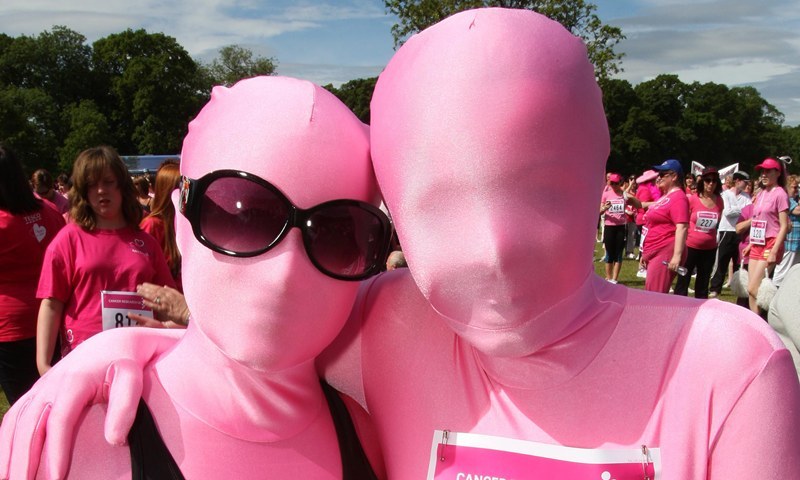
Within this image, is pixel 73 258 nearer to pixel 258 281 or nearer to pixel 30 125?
pixel 258 281

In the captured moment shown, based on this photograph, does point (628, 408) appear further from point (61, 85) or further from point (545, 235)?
point (61, 85)

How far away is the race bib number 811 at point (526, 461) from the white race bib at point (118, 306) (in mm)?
2183

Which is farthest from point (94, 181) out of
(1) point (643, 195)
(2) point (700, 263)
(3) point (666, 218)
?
(1) point (643, 195)

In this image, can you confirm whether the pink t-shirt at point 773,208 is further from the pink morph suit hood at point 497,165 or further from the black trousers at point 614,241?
the pink morph suit hood at point 497,165

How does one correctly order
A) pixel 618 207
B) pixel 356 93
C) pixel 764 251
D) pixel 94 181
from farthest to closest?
pixel 356 93, pixel 618 207, pixel 764 251, pixel 94 181

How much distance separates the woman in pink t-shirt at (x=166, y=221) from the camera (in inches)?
151

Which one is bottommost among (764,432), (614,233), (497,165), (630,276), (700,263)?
(630,276)

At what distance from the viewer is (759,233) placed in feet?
23.9

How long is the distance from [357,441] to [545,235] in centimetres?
65

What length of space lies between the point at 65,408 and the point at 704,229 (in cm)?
783

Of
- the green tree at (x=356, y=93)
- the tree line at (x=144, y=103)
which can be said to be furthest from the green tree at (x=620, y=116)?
the green tree at (x=356, y=93)

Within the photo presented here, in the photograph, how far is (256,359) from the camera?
1242 millimetres

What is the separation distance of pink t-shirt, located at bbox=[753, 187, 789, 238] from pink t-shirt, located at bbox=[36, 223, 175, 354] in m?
6.52

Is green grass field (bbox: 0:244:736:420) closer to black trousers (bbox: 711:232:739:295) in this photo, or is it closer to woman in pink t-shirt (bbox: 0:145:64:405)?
black trousers (bbox: 711:232:739:295)
